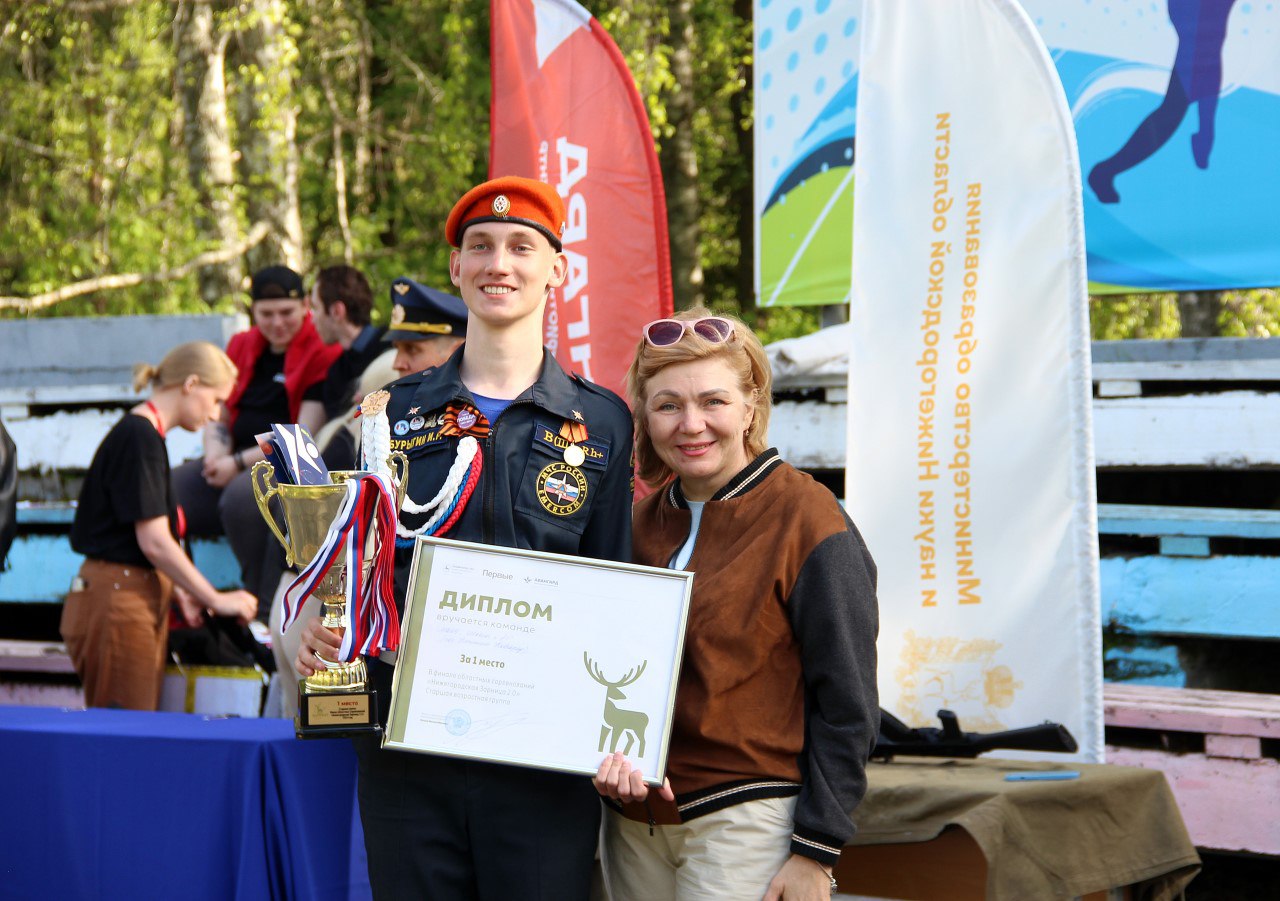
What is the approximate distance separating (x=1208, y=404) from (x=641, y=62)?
6.08 meters

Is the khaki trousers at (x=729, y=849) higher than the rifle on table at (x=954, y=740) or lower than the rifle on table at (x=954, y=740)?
lower

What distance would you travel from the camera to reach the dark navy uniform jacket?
2.92 m

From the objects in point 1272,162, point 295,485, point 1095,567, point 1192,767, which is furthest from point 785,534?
point 1272,162

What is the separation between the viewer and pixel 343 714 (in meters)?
2.85

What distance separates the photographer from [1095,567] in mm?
4430

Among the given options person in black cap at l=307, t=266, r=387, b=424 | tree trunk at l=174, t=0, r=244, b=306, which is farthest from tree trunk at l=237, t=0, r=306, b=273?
person in black cap at l=307, t=266, r=387, b=424

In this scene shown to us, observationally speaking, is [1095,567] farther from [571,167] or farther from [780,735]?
[571,167]

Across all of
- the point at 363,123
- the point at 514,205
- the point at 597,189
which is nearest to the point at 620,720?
the point at 514,205

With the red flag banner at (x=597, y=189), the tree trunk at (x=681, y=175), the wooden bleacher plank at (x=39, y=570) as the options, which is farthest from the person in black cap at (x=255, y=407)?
the tree trunk at (x=681, y=175)

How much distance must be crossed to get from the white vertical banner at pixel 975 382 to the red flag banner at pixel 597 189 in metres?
1.00

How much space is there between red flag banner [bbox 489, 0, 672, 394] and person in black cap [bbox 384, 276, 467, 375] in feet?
2.83

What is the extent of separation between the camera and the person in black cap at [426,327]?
15.7ft

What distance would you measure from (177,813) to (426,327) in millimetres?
1744

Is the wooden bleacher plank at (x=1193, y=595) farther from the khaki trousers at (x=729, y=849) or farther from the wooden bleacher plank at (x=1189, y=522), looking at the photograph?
the khaki trousers at (x=729, y=849)
